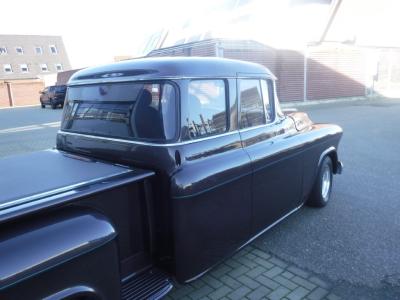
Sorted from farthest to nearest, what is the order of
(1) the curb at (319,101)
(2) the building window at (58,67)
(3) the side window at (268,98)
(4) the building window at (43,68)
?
(2) the building window at (58,67)
(4) the building window at (43,68)
(1) the curb at (319,101)
(3) the side window at (268,98)

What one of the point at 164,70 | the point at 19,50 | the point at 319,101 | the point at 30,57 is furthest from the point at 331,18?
the point at 19,50

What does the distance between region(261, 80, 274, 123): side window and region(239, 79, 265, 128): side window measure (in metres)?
0.08

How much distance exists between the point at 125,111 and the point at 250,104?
47.7 inches

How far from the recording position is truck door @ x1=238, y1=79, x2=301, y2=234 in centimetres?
314

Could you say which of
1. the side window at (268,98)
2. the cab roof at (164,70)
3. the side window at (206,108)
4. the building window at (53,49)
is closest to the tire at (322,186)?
the side window at (268,98)

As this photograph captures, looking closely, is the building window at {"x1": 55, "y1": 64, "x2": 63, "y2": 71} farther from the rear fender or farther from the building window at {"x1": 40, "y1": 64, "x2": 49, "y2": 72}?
the rear fender

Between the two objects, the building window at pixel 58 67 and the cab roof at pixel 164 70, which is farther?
the building window at pixel 58 67

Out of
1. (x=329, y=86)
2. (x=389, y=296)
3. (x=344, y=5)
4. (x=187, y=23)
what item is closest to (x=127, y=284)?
(x=389, y=296)

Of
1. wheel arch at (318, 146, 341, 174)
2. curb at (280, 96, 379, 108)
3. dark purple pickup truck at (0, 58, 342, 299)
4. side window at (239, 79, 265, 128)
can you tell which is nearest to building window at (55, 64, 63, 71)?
curb at (280, 96, 379, 108)

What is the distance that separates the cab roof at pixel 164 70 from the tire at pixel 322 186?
5.83 feet

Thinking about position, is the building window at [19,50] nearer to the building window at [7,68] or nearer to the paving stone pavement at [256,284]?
the building window at [7,68]

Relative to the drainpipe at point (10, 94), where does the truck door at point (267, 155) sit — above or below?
above

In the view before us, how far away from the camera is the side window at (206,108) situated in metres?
2.70

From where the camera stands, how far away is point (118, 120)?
2.84m
